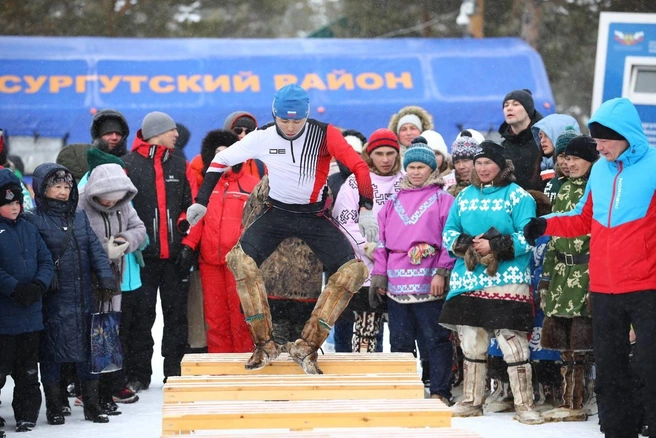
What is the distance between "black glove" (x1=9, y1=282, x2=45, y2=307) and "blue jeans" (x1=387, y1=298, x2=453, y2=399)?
2639 mm

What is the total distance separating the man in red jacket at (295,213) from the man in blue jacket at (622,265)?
141 centimetres

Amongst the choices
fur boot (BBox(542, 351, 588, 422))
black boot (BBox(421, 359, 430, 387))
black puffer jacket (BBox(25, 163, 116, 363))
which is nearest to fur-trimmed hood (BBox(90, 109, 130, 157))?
black puffer jacket (BBox(25, 163, 116, 363))

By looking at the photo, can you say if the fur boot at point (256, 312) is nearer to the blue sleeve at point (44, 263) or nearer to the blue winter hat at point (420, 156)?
the blue sleeve at point (44, 263)

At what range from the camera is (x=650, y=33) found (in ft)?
37.7

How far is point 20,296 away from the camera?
6.81m

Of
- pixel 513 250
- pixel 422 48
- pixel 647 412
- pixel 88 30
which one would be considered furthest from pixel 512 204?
pixel 88 30

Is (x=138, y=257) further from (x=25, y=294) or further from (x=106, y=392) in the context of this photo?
(x=25, y=294)

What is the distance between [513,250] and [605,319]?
1207 millimetres

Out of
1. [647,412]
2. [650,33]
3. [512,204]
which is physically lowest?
[647,412]

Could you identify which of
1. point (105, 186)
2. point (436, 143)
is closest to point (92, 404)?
point (105, 186)

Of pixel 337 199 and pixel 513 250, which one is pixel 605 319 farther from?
pixel 337 199

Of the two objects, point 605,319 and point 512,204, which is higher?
point 512,204

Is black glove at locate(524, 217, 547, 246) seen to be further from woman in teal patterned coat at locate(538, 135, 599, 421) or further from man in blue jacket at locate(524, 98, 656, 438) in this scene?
woman in teal patterned coat at locate(538, 135, 599, 421)

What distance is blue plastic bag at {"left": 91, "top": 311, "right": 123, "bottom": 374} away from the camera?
726 centimetres
